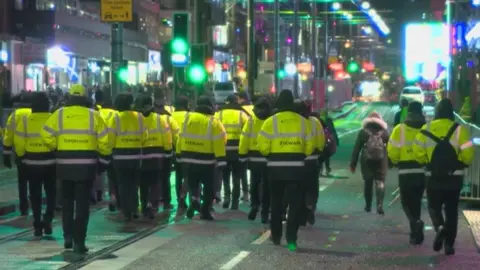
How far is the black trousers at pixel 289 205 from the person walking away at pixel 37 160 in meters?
3.17

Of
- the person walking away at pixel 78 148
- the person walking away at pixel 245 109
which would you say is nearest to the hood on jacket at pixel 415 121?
the person walking away at pixel 78 148

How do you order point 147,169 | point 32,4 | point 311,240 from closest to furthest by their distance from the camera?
point 311,240, point 147,169, point 32,4

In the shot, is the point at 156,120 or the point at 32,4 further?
the point at 32,4

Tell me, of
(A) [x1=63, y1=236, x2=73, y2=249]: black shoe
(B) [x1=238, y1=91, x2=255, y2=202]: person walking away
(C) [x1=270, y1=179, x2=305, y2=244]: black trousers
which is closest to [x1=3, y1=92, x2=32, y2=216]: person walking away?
(A) [x1=63, y1=236, x2=73, y2=249]: black shoe

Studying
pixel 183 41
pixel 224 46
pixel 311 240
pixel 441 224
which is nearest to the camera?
pixel 441 224

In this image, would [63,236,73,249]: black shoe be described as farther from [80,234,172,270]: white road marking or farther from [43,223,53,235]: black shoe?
[43,223,53,235]: black shoe

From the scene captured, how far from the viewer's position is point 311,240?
1483cm

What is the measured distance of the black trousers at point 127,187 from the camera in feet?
54.3

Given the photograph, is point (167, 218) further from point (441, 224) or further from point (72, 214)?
point (441, 224)

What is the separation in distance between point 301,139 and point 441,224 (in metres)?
2.02

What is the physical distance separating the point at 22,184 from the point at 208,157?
2918mm

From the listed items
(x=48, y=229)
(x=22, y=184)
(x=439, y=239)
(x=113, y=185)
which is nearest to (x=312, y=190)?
(x=439, y=239)

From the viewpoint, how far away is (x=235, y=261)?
41.5ft

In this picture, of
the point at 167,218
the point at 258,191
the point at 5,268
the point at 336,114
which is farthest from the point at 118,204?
the point at 336,114
